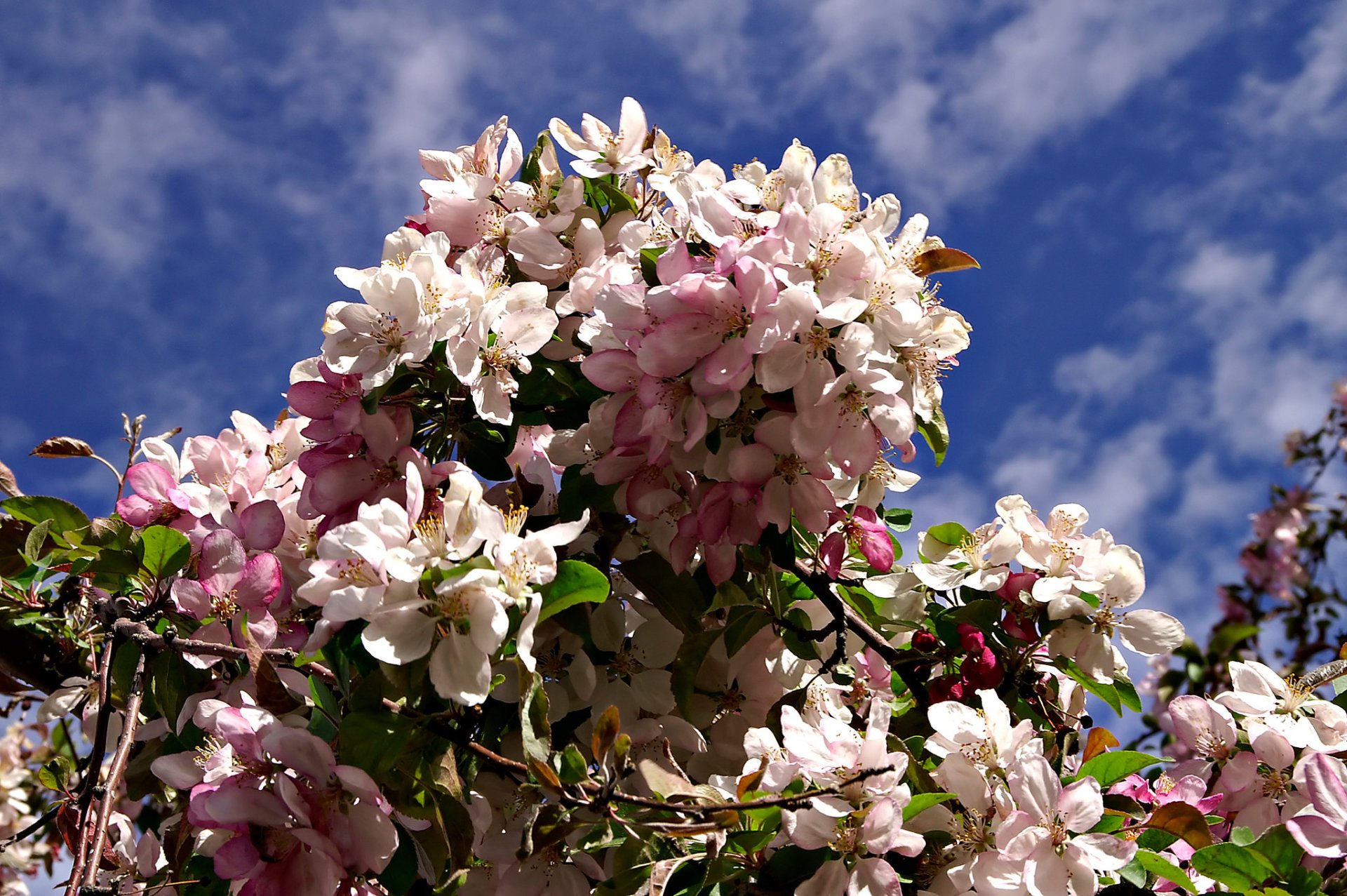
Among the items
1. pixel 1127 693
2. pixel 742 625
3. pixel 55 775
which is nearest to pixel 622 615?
pixel 742 625

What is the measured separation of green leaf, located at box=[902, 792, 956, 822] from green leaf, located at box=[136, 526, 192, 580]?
1.08 m

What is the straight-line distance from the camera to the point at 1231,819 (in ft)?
5.42

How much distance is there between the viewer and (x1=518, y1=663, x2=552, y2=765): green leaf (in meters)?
1.21

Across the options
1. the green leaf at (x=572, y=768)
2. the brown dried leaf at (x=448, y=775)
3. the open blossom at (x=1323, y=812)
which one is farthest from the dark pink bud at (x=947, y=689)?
the brown dried leaf at (x=448, y=775)

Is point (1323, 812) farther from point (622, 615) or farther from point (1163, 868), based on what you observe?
point (622, 615)

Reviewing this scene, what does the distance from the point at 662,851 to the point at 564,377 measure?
30.0 inches

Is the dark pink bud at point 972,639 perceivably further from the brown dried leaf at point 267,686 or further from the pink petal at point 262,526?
the pink petal at point 262,526

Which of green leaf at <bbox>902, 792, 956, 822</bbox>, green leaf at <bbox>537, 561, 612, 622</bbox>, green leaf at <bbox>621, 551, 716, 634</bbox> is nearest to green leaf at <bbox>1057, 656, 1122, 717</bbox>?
green leaf at <bbox>902, 792, 956, 822</bbox>

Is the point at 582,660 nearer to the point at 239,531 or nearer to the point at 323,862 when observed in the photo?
the point at 323,862

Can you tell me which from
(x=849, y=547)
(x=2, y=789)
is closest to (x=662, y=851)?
(x=849, y=547)

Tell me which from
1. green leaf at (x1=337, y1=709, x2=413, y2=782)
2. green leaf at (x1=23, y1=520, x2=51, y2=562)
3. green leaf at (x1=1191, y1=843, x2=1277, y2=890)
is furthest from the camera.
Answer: green leaf at (x1=23, y1=520, x2=51, y2=562)

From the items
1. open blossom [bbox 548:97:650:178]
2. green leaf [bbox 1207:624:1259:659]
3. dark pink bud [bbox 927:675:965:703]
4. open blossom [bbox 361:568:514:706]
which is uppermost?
green leaf [bbox 1207:624:1259:659]

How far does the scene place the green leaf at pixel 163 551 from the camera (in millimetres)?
1590

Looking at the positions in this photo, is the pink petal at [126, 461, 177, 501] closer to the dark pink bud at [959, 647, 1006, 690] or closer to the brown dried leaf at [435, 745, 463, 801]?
the brown dried leaf at [435, 745, 463, 801]
